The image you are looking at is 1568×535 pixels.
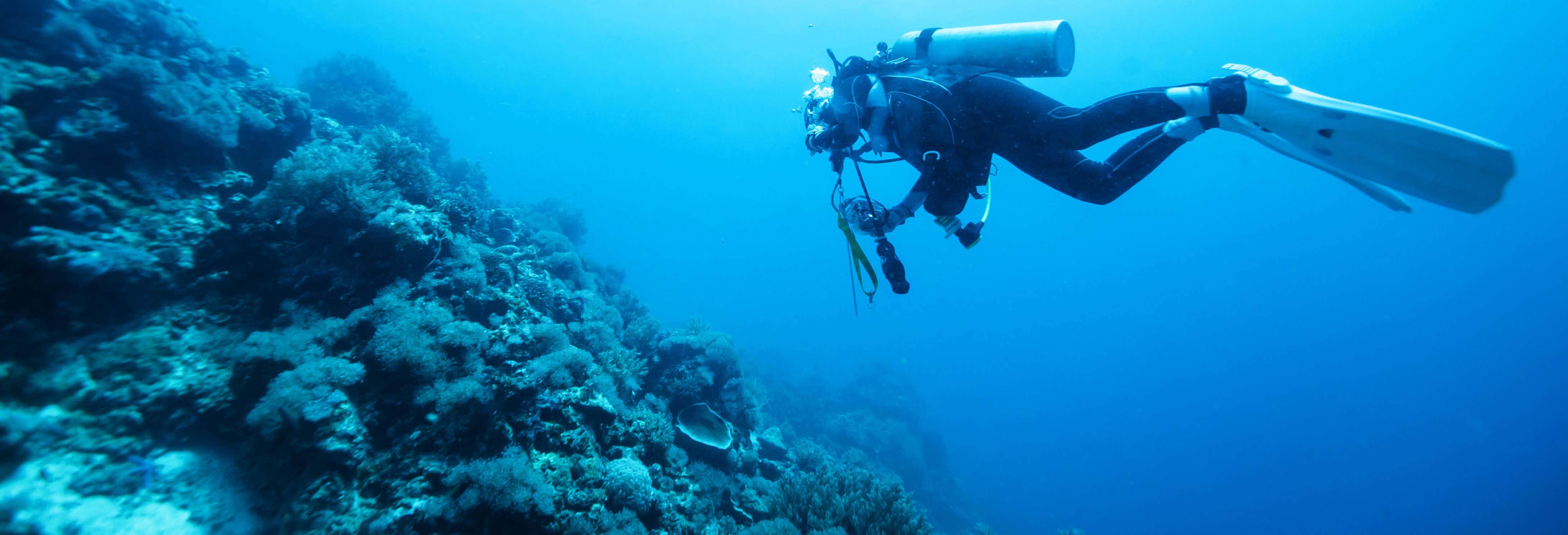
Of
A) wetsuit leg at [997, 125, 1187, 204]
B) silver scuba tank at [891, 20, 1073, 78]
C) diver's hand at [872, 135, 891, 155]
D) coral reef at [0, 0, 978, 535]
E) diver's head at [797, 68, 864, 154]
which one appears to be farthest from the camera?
diver's head at [797, 68, 864, 154]

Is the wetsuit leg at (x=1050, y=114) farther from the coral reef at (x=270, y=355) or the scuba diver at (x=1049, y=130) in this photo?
the coral reef at (x=270, y=355)

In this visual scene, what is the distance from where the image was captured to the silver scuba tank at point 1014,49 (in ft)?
13.0

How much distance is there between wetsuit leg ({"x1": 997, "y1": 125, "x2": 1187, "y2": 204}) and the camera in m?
3.56

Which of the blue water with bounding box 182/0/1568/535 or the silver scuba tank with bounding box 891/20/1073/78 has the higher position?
the blue water with bounding box 182/0/1568/535

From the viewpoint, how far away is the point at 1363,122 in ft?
9.19

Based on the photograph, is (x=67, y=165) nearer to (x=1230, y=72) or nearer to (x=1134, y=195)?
(x=1230, y=72)

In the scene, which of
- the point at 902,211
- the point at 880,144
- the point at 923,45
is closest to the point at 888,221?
the point at 902,211

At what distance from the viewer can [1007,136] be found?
13.1 feet

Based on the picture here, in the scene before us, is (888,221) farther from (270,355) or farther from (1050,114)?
(270,355)

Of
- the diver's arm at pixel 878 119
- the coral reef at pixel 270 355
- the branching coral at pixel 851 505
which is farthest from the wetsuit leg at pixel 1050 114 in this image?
the coral reef at pixel 270 355

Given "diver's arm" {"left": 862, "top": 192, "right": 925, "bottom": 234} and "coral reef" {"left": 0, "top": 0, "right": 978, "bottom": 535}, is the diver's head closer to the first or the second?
"diver's arm" {"left": 862, "top": 192, "right": 925, "bottom": 234}

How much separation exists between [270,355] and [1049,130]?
636 cm

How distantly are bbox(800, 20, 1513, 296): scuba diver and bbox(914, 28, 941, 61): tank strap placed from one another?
0.02m

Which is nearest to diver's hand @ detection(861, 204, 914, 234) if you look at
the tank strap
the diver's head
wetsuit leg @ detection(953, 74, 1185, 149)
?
the diver's head
